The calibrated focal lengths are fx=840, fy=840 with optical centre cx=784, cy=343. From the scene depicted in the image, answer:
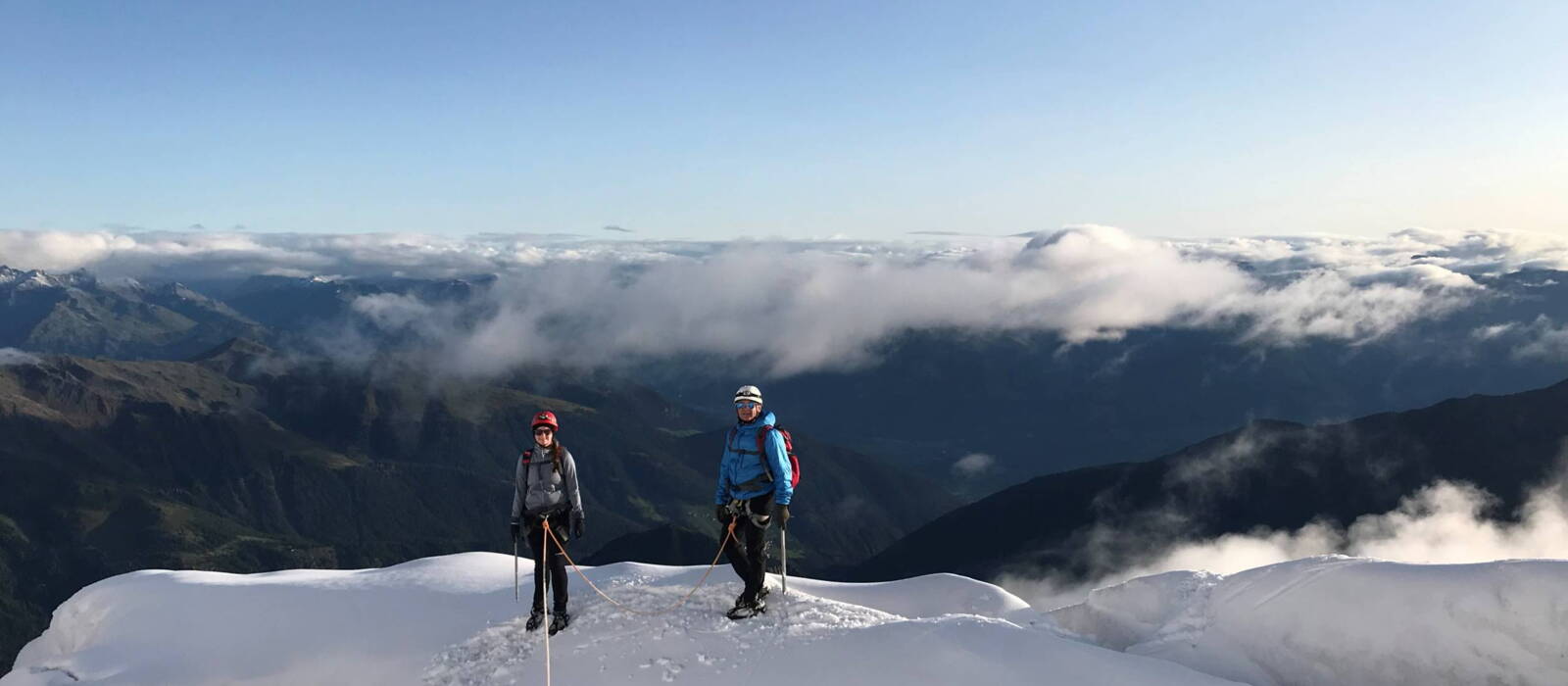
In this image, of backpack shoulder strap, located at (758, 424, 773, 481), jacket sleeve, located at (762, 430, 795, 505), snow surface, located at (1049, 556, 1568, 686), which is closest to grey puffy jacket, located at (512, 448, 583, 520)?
backpack shoulder strap, located at (758, 424, 773, 481)

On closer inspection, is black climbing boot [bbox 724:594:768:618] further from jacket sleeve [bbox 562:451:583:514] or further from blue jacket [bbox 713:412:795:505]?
jacket sleeve [bbox 562:451:583:514]

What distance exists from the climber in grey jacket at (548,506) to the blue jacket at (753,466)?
325 centimetres

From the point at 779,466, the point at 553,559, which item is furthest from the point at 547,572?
the point at 779,466

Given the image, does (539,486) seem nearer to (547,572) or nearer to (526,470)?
(526,470)

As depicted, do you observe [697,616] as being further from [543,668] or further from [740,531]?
[543,668]

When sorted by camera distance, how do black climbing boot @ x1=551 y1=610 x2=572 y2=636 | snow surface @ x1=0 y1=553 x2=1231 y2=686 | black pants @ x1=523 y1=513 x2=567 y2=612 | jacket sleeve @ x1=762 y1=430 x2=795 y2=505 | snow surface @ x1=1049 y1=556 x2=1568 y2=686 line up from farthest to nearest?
black climbing boot @ x1=551 y1=610 x2=572 y2=636 < black pants @ x1=523 y1=513 x2=567 y2=612 < jacket sleeve @ x1=762 y1=430 x2=795 y2=505 < snow surface @ x1=0 y1=553 x2=1231 y2=686 < snow surface @ x1=1049 y1=556 x2=1568 y2=686

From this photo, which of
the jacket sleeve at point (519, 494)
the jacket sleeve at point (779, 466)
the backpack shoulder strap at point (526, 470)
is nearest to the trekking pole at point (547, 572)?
the jacket sleeve at point (519, 494)

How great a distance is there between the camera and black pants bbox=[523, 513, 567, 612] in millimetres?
17953

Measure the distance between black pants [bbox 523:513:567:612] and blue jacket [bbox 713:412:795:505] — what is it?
362cm

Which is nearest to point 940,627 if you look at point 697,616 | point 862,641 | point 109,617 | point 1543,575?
point 862,641

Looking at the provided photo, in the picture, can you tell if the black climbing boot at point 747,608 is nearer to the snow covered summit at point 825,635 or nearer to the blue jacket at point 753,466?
the snow covered summit at point 825,635

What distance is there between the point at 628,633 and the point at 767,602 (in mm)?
3050

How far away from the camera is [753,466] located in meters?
17.4

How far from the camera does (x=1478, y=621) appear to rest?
48.4 ft
